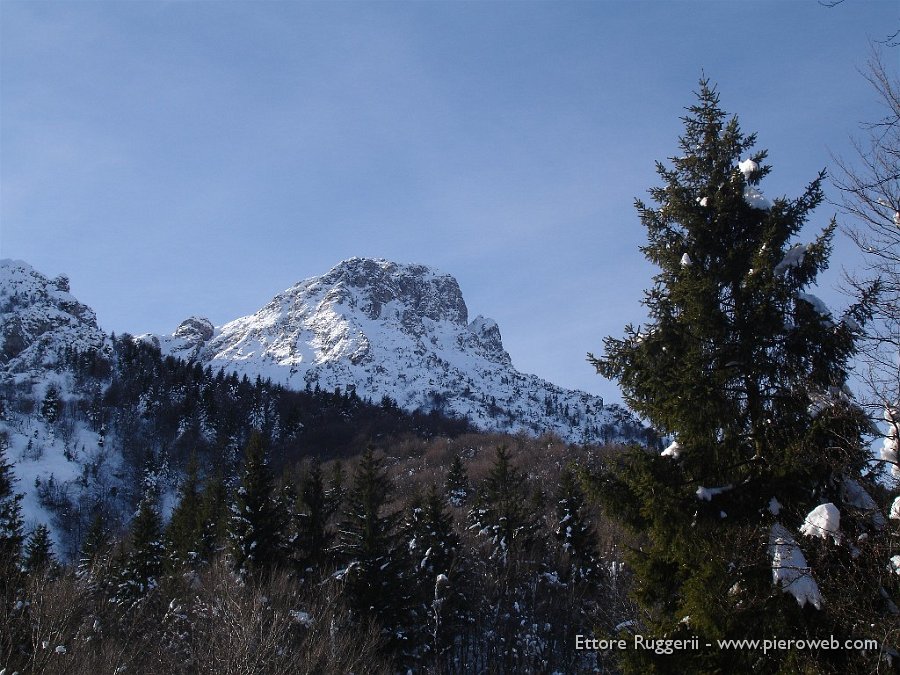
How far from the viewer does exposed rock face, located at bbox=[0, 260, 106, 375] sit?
16062 cm

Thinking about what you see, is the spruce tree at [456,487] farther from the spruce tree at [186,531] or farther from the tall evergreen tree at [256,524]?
the tall evergreen tree at [256,524]

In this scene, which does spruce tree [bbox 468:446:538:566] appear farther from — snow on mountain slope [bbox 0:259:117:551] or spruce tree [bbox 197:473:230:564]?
snow on mountain slope [bbox 0:259:117:551]

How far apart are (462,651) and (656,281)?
3154cm

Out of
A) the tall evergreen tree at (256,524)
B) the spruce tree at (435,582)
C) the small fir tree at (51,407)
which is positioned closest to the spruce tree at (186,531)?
the tall evergreen tree at (256,524)

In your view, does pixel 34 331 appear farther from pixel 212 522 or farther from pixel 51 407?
pixel 212 522

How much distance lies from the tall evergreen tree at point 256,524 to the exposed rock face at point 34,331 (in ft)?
507

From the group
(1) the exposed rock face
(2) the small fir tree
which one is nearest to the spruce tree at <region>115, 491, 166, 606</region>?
(2) the small fir tree

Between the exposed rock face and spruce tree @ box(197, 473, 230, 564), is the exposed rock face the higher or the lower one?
the higher one

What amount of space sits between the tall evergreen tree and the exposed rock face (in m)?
154

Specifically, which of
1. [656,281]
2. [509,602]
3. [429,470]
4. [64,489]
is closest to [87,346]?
[64,489]

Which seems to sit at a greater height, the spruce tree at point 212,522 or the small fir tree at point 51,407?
the small fir tree at point 51,407

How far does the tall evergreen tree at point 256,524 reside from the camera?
2658cm

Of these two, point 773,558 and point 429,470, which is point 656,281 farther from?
point 429,470

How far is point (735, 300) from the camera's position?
30.5ft
